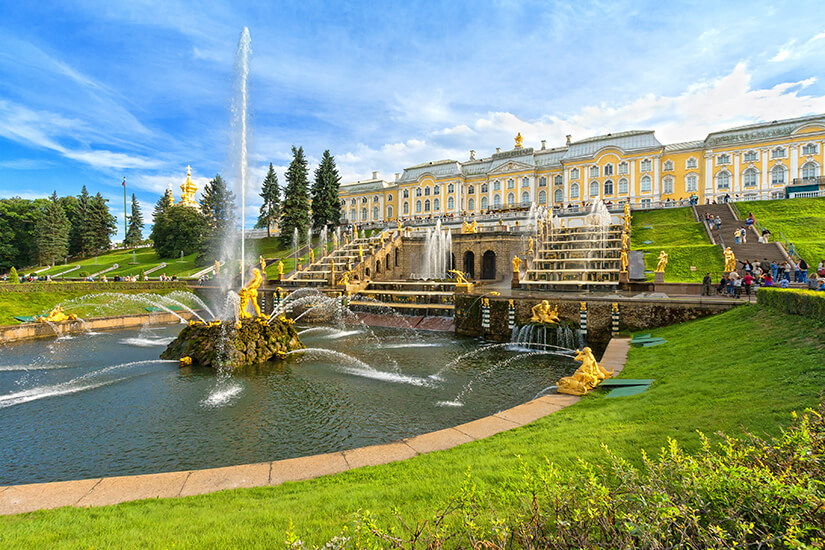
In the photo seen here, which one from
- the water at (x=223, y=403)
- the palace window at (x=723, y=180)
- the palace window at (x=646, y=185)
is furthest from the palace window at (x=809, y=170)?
the water at (x=223, y=403)

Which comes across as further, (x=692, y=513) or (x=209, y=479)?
(x=209, y=479)

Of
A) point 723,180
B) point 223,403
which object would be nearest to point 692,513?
point 223,403

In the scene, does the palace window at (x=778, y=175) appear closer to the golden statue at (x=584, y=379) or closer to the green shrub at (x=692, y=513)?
the golden statue at (x=584, y=379)

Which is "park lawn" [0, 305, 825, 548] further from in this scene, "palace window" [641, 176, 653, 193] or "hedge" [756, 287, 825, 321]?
"palace window" [641, 176, 653, 193]

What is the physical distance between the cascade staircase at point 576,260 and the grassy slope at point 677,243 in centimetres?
288

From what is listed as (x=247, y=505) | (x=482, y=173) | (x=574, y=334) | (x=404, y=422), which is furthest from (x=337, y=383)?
(x=482, y=173)

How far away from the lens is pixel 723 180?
5466 centimetres

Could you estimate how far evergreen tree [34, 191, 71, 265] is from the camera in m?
56.4

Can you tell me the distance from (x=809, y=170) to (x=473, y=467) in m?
69.3

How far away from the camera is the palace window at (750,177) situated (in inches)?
2071

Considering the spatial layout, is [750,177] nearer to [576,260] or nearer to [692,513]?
[576,260]

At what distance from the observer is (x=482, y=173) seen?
71.7 m

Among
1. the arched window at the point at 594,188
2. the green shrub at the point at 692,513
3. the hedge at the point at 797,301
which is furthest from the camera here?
the arched window at the point at 594,188

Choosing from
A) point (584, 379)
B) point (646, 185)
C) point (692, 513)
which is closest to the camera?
point (692, 513)
